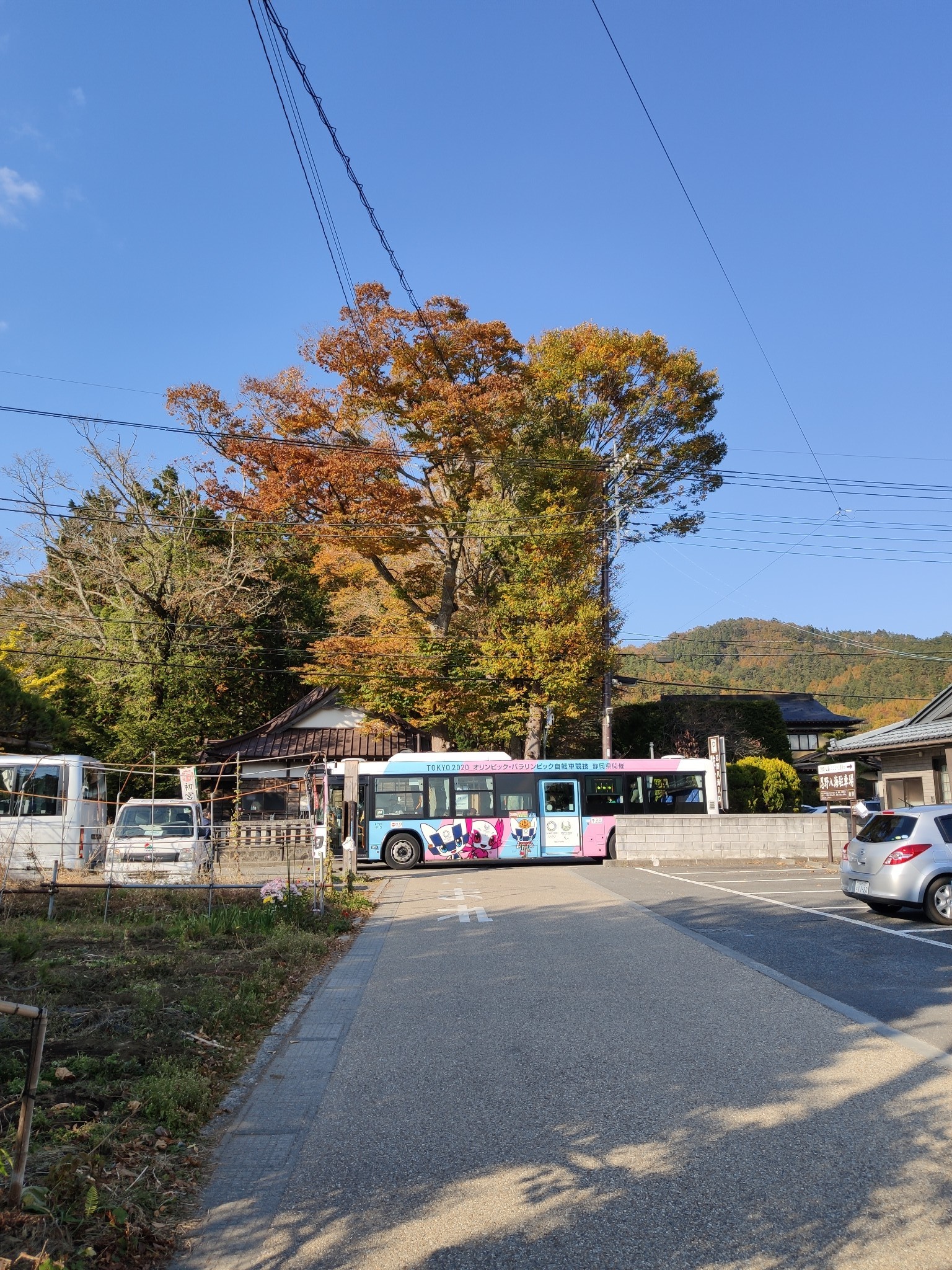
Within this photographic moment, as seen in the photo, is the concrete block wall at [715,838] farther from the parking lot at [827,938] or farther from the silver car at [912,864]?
the silver car at [912,864]

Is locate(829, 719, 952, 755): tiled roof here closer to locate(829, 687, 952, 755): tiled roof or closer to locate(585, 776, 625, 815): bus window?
locate(829, 687, 952, 755): tiled roof

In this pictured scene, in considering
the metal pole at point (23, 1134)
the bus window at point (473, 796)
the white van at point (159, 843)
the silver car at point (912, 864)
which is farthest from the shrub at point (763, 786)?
the metal pole at point (23, 1134)

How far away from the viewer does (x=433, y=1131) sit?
487cm

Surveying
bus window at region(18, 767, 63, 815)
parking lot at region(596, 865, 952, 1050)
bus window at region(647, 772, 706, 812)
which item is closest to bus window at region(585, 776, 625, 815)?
bus window at region(647, 772, 706, 812)

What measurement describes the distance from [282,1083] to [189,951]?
4.75 m

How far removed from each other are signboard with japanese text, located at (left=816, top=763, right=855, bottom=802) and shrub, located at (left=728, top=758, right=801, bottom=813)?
348 inches

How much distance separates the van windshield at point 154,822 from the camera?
1878 centimetres

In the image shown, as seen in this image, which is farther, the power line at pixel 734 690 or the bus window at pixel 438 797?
the power line at pixel 734 690

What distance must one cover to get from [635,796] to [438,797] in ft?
18.4

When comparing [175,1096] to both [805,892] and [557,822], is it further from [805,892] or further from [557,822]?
[557,822]

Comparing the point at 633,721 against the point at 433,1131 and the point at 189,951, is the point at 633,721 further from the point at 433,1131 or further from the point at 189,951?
the point at 433,1131

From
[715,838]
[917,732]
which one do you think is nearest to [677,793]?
[715,838]

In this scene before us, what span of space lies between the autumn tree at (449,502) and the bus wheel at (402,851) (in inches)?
247

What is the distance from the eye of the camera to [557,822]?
25.5 m
